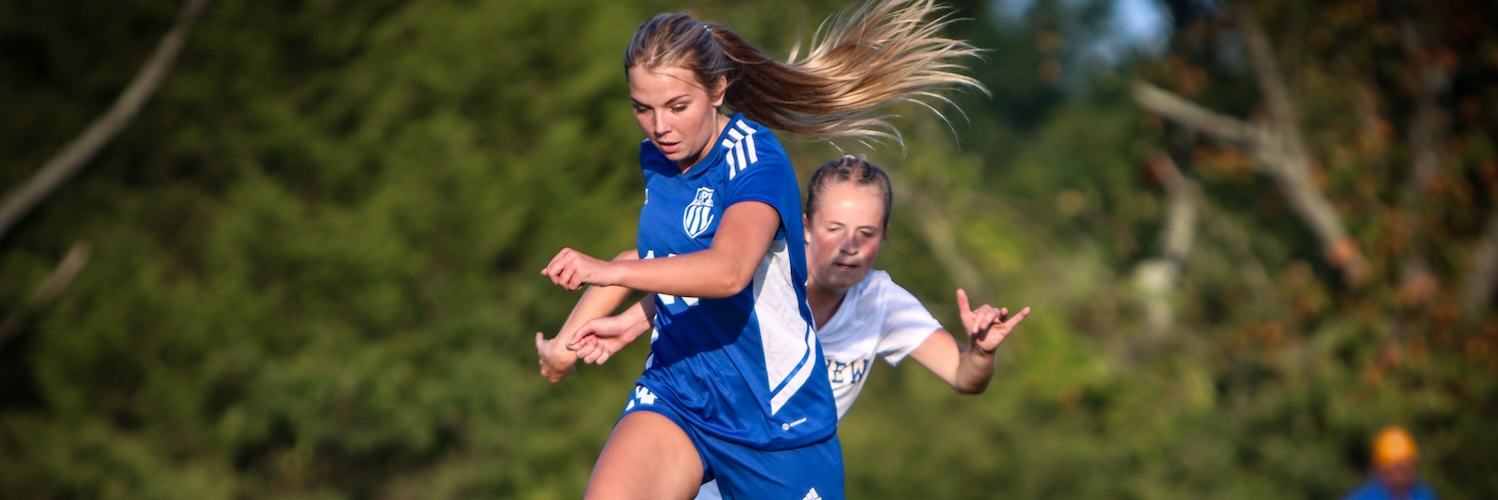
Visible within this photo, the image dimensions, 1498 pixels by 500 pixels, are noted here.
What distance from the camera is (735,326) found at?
135 inches

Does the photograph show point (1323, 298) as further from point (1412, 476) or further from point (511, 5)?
point (511, 5)

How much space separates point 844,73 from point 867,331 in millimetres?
721

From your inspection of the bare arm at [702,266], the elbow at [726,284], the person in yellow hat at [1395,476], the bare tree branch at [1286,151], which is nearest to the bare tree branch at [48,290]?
the bare arm at [702,266]

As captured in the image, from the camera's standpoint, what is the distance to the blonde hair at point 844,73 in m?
3.63

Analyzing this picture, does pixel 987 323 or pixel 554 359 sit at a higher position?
pixel 987 323

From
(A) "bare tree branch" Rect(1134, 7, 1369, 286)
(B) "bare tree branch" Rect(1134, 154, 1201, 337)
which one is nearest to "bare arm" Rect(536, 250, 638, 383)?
(A) "bare tree branch" Rect(1134, 7, 1369, 286)

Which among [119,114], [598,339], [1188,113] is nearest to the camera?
[598,339]

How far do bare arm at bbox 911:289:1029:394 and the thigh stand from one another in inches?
33.2

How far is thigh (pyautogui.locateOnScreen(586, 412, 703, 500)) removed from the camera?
3.21m

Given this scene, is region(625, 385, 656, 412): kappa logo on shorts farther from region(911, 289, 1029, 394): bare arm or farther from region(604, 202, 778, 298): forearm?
region(911, 289, 1029, 394): bare arm

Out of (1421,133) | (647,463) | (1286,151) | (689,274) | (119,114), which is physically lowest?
(647,463)

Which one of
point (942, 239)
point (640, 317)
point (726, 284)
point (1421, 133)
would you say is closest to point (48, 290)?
point (942, 239)

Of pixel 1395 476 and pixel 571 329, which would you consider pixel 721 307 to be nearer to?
pixel 571 329

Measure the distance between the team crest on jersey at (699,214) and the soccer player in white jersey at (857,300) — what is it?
2.49 feet
